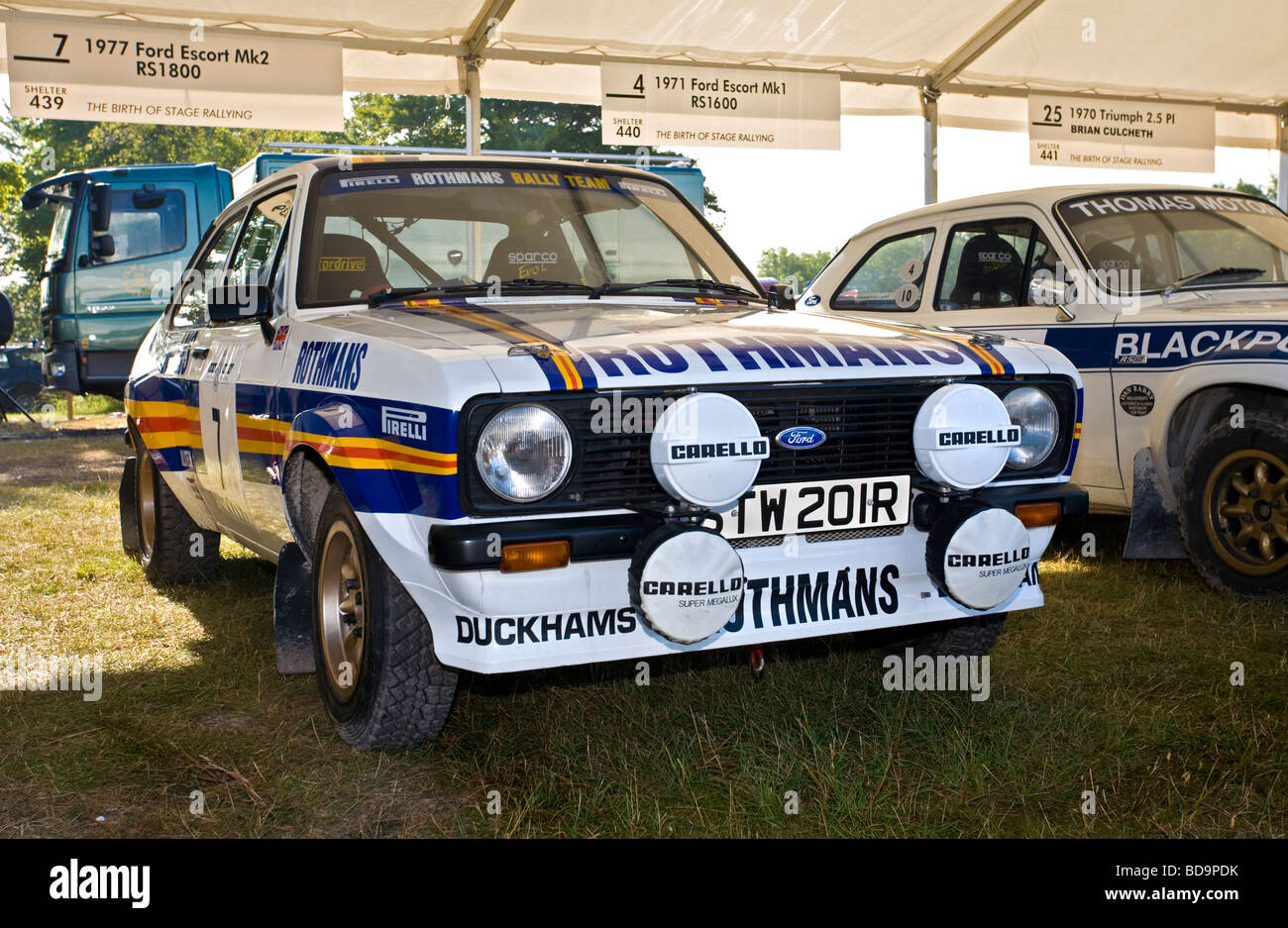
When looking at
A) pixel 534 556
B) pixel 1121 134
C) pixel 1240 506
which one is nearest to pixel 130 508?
pixel 534 556

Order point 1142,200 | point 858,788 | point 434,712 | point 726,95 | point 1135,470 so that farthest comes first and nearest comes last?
point 726,95
point 1142,200
point 1135,470
point 434,712
point 858,788

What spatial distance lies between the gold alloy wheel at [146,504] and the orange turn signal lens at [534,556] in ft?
11.2

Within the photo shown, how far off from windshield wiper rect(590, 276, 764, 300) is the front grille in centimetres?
107

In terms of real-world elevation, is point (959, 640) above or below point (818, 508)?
below

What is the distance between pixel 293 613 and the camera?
3.41 m

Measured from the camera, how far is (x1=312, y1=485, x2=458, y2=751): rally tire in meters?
2.88

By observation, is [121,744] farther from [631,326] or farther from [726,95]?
[726,95]

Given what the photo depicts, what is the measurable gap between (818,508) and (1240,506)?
8.57ft

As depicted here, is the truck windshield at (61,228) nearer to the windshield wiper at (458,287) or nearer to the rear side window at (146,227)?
the rear side window at (146,227)

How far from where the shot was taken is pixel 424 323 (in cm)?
310

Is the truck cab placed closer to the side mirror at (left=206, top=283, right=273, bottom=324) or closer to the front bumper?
the side mirror at (left=206, top=283, right=273, bottom=324)

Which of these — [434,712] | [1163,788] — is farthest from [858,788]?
[434,712]

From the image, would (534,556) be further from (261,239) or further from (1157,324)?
(1157,324)
